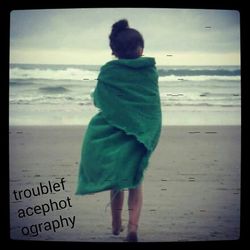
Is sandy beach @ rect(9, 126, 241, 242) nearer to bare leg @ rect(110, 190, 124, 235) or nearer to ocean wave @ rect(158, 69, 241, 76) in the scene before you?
bare leg @ rect(110, 190, 124, 235)

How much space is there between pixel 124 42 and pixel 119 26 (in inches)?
2.7

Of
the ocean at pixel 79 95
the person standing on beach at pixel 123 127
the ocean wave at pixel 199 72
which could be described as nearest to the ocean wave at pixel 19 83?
the ocean at pixel 79 95

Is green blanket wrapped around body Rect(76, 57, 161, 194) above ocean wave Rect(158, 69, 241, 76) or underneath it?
underneath

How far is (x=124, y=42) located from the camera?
7.02 feet

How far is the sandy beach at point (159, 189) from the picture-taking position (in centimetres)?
213

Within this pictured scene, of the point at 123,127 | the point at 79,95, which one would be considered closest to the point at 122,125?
the point at 123,127

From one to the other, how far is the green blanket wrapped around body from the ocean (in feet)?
0.13

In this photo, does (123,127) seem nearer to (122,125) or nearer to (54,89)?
(122,125)

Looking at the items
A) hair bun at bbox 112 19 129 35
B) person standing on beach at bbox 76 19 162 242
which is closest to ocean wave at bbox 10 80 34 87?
person standing on beach at bbox 76 19 162 242

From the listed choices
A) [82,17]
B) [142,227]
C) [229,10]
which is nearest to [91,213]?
[142,227]

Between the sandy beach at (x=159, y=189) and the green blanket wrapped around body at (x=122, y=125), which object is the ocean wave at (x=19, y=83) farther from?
the green blanket wrapped around body at (x=122, y=125)

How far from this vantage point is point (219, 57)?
2.14 metres

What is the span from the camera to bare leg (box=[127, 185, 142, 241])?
2139 mm

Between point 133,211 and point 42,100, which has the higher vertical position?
point 42,100
